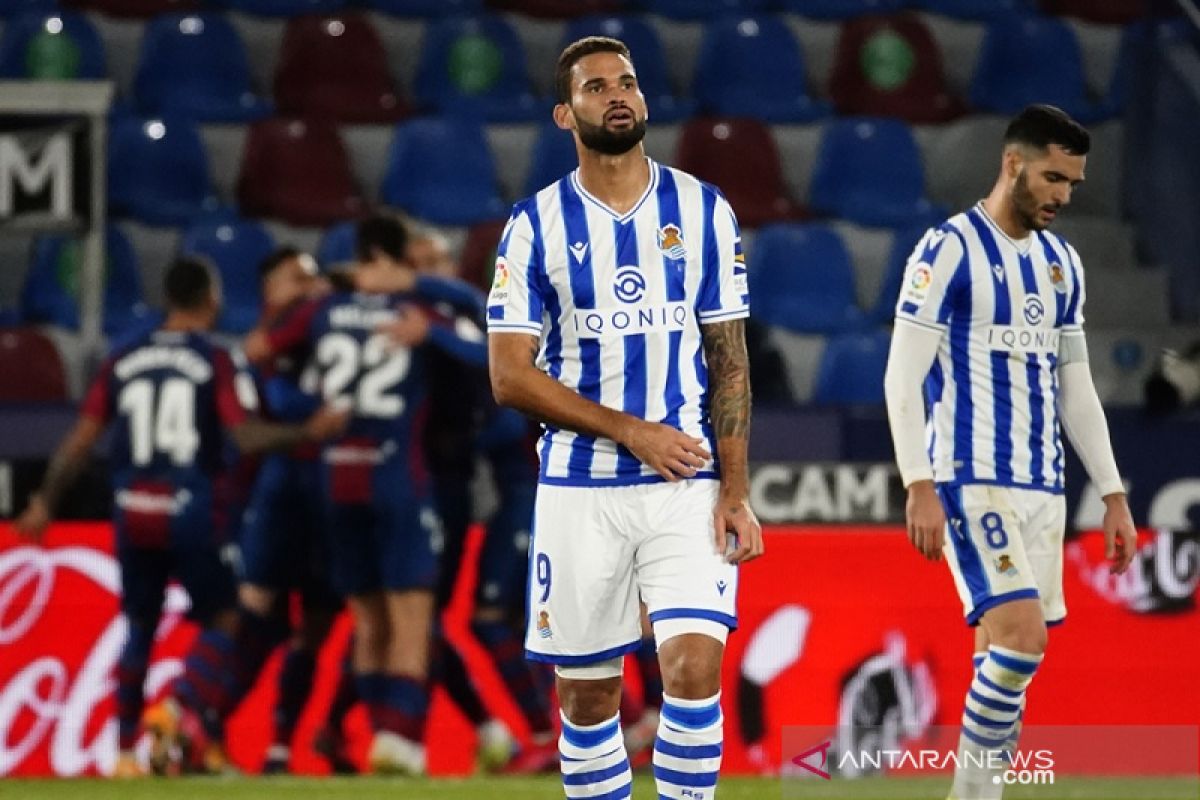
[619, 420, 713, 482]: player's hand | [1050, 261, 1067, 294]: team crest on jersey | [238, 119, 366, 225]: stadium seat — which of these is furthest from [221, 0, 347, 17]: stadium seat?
[619, 420, 713, 482]: player's hand

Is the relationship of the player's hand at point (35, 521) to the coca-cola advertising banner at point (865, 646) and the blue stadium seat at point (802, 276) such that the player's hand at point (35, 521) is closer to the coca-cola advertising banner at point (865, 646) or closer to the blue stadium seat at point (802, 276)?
the coca-cola advertising banner at point (865, 646)

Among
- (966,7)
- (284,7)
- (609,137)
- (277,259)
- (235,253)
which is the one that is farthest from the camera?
(966,7)

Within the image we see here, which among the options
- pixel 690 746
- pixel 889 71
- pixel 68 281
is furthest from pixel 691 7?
pixel 690 746

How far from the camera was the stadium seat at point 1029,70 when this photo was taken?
12.0 m

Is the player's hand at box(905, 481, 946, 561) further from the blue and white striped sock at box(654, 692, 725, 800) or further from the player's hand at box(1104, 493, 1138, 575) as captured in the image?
the blue and white striped sock at box(654, 692, 725, 800)

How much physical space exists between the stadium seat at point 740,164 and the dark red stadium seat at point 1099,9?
6.91ft

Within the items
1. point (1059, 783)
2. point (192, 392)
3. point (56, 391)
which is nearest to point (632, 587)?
point (1059, 783)

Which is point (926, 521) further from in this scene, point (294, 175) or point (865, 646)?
point (294, 175)

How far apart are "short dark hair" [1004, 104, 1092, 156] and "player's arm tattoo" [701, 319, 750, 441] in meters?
1.37

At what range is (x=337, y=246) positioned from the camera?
10.8 m

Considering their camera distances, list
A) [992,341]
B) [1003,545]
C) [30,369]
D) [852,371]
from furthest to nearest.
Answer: [852,371]
[30,369]
[992,341]
[1003,545]

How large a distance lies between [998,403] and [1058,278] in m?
0.38

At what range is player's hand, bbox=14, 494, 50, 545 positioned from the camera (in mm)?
7855

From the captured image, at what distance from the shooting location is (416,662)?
7785 millimetres
